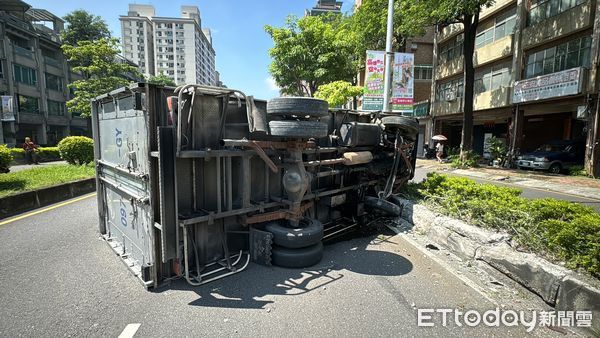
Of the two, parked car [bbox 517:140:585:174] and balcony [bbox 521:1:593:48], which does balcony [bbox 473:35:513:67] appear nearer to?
balcony [bbox 521:1:593:48]

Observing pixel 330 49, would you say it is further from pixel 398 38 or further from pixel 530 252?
pixel 530 252

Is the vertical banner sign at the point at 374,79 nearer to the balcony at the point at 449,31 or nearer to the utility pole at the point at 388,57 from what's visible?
the utility pole at the point at 388,57

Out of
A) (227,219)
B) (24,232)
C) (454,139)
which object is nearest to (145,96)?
(227,219)

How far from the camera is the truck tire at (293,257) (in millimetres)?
4168

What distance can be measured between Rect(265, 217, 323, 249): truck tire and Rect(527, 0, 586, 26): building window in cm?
2015

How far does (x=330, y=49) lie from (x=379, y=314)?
2338 centimetres

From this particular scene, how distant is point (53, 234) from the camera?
5445 millimetres

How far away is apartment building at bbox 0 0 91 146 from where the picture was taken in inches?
1096

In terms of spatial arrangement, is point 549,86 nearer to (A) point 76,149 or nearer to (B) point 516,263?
(B) point 516,263

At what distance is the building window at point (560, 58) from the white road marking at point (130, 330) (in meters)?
21.1

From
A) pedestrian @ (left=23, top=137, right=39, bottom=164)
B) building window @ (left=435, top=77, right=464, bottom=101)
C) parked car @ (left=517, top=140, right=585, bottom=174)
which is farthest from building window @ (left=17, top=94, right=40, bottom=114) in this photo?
parked car @ (left=517, top=140, right=585, bottom=174)

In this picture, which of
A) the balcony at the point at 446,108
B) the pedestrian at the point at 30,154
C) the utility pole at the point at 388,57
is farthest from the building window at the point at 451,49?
the pedestrian at the point at 30,154

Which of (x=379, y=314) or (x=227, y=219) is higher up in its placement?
(x=227, y=219)

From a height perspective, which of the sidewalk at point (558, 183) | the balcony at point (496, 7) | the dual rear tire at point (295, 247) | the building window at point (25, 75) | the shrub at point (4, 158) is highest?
the balcony at point (496, 7)
